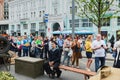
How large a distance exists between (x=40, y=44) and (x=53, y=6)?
44.1 m

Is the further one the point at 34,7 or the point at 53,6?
the point at 34,7

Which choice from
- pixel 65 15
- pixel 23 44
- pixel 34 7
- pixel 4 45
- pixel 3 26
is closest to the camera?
pixel 4 45

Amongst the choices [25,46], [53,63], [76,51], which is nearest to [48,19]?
[25,46]

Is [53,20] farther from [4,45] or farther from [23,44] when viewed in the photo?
[4,45]

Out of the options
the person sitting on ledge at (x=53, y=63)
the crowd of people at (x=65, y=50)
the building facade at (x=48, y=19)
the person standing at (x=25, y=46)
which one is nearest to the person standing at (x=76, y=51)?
the crowd of people at (x=65, y=50)

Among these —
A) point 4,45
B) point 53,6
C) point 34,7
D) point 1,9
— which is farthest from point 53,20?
point 1,9

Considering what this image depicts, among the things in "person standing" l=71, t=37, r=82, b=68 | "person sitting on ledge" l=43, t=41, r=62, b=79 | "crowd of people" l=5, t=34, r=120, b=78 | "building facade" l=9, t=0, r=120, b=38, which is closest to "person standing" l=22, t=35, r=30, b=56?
"crowd of people" l=5, t=34, r=120, b=78

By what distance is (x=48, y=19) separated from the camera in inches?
2244

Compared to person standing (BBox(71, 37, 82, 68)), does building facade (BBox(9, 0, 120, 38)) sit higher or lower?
higher

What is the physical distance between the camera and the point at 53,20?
60.5 m

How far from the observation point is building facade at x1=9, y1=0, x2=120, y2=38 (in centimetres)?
4928

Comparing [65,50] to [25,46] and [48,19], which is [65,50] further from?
[48,19]

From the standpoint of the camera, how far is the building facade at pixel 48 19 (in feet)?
162

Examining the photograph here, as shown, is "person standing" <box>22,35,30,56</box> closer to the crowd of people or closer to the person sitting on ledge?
the crowd of people
